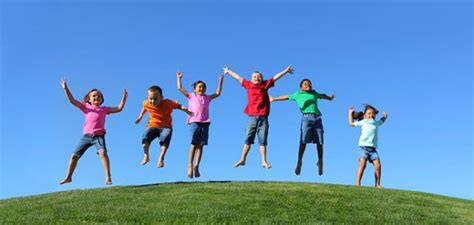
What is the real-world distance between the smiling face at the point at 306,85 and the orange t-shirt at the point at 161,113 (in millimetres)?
3744

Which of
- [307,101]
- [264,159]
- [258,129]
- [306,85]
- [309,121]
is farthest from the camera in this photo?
[306,85]

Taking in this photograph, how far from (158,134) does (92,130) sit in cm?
188

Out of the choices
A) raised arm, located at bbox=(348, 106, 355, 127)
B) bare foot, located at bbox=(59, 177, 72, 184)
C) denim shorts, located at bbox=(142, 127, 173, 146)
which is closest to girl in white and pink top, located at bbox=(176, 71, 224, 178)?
denim shorts, located at bbox=(142, 127, 173, 146)

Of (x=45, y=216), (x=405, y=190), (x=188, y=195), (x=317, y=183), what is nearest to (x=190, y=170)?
(x=188, y=195)

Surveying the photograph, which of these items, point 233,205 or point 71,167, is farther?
point 71,167

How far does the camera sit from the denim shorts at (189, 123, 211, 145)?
652 inches

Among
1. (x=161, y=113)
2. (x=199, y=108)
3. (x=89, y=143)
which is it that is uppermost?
(x=199, y=108)

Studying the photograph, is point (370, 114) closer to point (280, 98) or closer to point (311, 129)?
point (311, 129)

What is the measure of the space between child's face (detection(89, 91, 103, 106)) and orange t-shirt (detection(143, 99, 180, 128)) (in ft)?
4.42

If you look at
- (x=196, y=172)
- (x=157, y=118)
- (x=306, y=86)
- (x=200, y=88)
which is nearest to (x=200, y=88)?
(x=200, y=88)

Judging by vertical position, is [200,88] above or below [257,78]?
below

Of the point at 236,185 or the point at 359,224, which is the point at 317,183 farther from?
the point at 359,224

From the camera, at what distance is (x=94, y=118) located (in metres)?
15.9

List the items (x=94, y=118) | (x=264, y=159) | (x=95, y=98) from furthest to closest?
(x=264, y=159), (x=95, y=98), (x=94, y=118)
